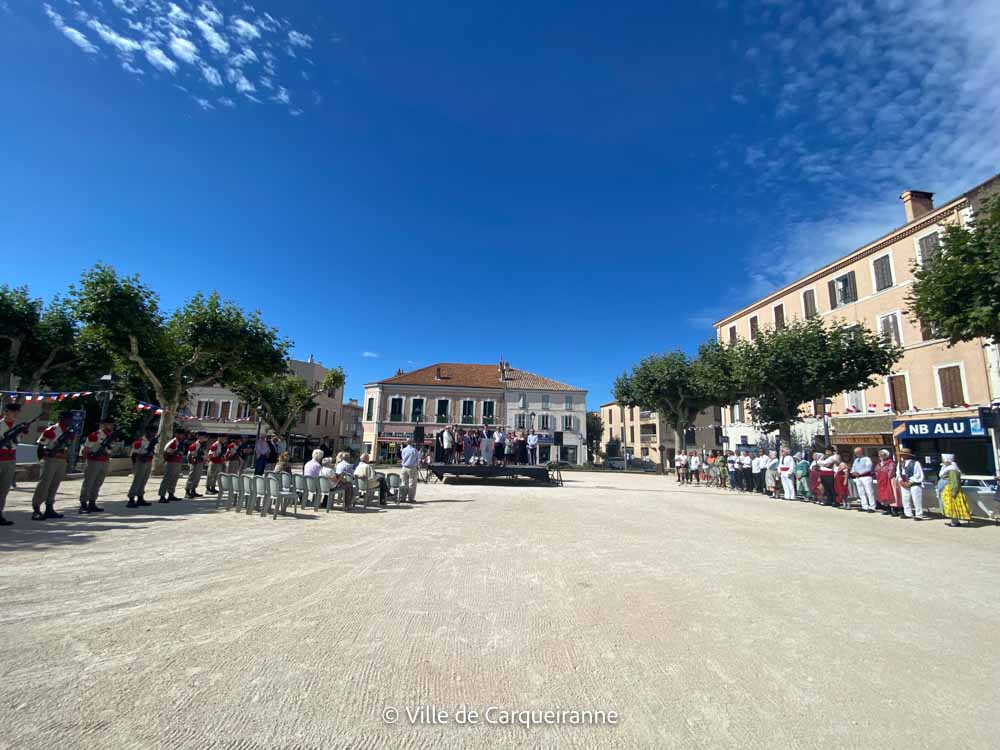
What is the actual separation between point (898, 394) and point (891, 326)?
11.7 ft

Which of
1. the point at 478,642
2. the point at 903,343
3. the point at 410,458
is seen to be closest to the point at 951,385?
the point at 903,343

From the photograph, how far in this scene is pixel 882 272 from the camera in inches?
1014

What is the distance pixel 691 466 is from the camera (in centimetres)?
2447

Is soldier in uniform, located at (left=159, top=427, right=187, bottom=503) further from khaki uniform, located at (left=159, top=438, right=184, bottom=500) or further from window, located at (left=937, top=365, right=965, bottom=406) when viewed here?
window, located at (left=937, top=365, right=965, bottom=406)

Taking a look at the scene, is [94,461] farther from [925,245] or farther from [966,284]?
[925,245]

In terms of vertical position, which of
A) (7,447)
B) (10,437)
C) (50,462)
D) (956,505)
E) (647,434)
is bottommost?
(956,505)

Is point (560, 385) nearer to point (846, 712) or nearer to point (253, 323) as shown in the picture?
point (253, 323)

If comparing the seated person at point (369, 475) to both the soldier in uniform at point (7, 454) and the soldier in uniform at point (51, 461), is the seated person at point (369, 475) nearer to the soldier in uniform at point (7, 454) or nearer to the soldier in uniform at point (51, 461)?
the soldier in uniform at point (51, 461)

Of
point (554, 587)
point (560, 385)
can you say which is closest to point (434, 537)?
point (554, 587)

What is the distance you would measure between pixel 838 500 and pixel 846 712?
1388cm

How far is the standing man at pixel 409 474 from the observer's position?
12570 mm

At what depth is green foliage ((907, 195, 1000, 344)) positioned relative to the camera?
11.4m

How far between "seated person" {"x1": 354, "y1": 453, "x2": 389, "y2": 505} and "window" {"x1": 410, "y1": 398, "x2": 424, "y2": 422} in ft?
108

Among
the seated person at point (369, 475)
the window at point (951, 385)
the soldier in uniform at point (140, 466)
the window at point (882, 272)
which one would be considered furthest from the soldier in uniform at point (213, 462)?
the window at point (882, 272)
